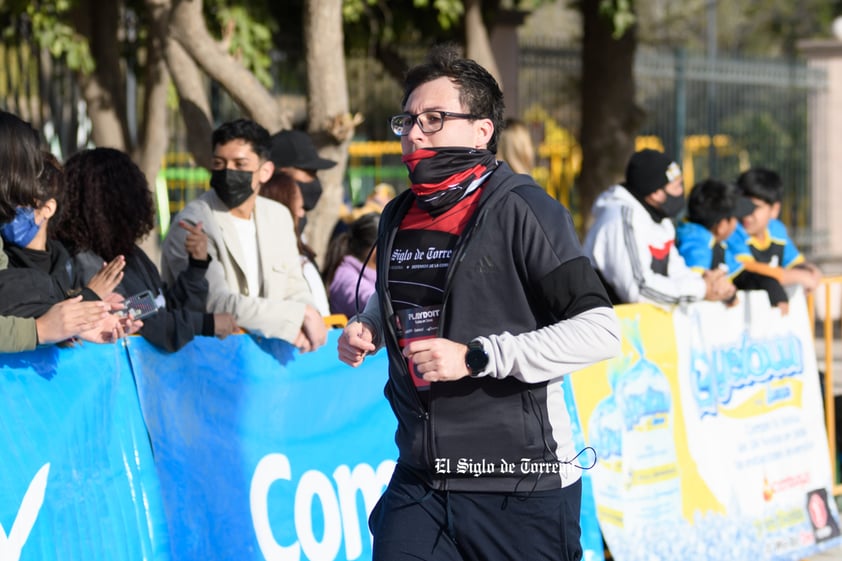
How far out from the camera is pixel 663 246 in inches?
260

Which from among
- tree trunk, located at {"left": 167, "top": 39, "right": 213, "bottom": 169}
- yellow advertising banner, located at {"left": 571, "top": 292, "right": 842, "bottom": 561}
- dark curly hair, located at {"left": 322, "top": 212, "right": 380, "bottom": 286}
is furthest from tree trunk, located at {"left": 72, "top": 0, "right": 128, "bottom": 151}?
yellow advertising banner, located at {"left": 571, "top": 292, "right": 842, "bottom": 561}

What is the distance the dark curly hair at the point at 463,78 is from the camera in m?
3.35

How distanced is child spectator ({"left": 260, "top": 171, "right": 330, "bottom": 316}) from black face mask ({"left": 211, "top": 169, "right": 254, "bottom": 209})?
68 cm

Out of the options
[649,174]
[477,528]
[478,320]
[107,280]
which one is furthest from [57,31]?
[477,528]

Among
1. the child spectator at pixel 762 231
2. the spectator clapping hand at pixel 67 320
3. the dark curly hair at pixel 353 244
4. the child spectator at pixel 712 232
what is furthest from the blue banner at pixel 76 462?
Result: the child spectator at pixel 762 231

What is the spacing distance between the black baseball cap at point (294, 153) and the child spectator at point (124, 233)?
1.58 meters

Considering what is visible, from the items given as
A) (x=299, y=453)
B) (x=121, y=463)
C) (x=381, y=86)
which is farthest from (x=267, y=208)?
(x=381, y=86)

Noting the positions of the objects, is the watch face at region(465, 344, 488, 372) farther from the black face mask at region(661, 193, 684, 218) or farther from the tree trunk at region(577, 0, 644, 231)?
the tree trunk at region(577, 0, 644, 231)

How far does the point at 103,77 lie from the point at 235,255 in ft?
20.3

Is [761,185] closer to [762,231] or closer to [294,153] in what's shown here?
[762,231]

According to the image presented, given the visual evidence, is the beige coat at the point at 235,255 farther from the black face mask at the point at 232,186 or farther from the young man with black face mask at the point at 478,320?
the young man with black face mask at the point at 478,320

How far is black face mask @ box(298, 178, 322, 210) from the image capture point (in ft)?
21.6

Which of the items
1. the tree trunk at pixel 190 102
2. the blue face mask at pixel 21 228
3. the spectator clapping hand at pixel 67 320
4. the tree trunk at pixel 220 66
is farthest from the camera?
the tree trunk at pixel 190 102

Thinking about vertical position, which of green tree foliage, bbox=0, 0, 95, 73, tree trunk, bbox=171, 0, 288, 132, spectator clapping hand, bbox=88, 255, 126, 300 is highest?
green tree foliage, bbox=0, 0, 95, 73
